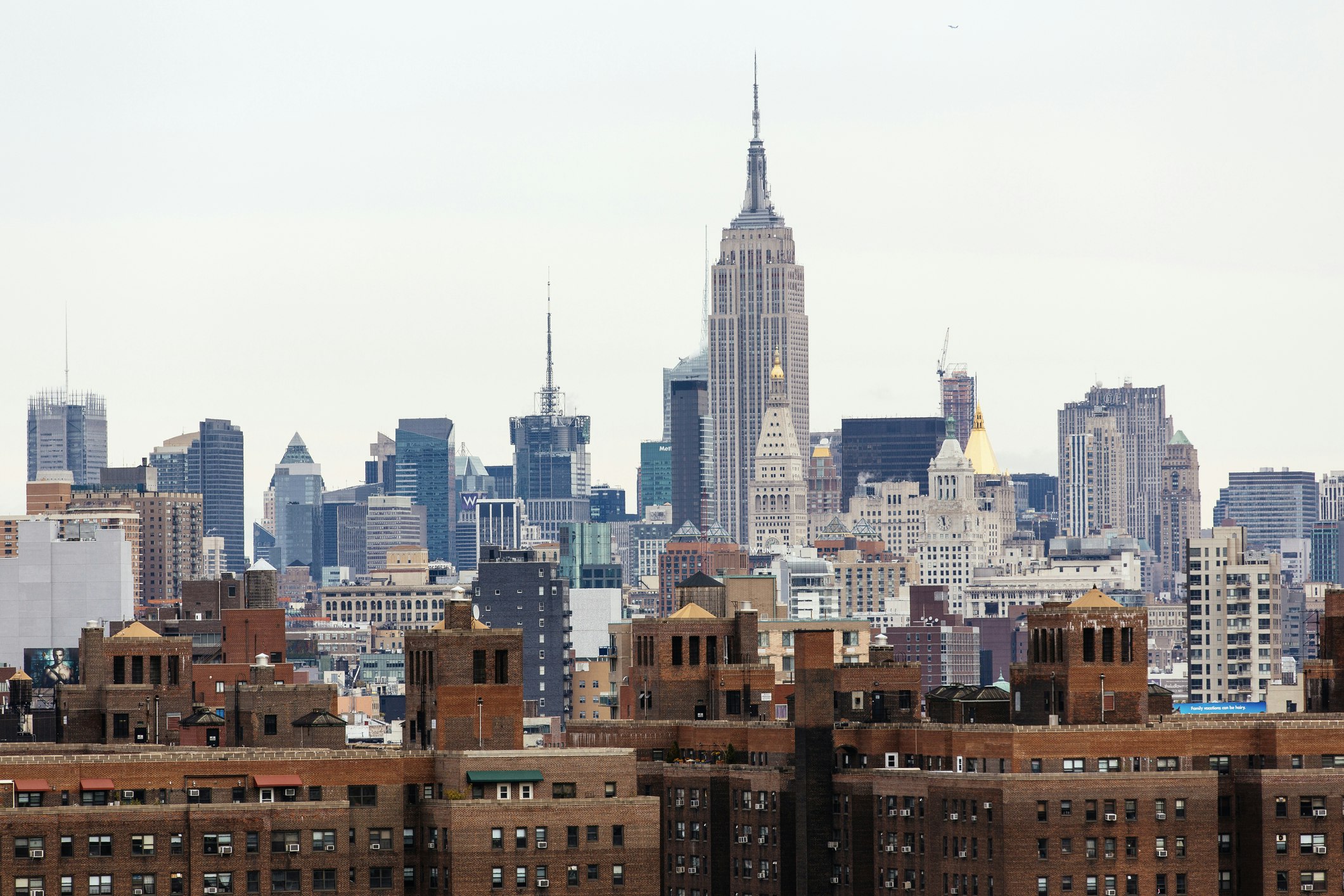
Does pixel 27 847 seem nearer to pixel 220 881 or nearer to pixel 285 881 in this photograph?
pixel 220 881

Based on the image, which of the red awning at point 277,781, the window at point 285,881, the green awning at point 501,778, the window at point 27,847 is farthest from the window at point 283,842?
the window at point 27,847

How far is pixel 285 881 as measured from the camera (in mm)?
173125

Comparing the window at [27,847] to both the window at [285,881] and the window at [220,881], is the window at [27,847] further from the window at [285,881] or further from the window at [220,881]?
the window at [285,881]

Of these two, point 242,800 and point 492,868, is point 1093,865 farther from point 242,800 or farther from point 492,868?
point 242,800

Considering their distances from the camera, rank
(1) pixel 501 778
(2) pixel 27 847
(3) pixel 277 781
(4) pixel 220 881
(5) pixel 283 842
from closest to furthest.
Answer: (2) pixel 27 847 < (4) pixel 220 881 < (5) pixel 283 842 < (3) pixel 277 781 < (1) pixel 501 778

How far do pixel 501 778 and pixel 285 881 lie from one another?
13064mm

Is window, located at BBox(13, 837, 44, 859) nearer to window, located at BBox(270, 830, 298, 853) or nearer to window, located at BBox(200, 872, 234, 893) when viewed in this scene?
window, located at BBox(200, 872, 234, 893)

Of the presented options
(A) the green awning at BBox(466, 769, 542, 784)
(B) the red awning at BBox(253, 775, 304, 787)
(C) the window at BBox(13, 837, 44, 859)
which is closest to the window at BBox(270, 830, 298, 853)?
(B) the red awning at BBox(253, 775, 304, 787)

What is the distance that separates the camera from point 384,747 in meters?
184

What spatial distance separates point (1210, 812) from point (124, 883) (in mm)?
62334

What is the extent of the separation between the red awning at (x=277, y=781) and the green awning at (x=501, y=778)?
915cm

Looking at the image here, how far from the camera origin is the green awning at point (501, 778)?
178 metres

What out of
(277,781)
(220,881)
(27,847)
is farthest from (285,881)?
(27,847)

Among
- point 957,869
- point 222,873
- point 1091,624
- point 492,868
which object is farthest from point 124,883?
point 1091,624
